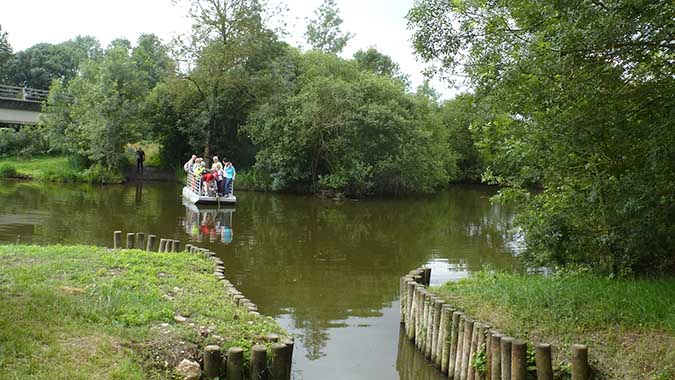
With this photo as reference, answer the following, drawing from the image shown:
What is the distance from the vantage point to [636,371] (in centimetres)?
636

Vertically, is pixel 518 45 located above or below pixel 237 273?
above

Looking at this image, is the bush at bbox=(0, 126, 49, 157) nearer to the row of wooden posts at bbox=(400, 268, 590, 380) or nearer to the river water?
the river water

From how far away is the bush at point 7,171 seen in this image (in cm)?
4006

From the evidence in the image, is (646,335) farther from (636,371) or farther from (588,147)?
(588,147)

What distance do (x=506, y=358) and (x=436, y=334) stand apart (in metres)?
1.88

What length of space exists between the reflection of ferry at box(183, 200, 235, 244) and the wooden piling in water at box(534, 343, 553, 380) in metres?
13.1

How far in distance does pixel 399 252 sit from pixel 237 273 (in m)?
5.83

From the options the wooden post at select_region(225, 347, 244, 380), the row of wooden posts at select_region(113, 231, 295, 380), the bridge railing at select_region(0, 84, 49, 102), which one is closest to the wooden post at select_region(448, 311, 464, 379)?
the row of wooden posts at select_region(113, 231, 295, 380)

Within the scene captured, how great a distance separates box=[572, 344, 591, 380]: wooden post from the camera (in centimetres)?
646

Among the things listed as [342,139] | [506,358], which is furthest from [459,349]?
[342,139]

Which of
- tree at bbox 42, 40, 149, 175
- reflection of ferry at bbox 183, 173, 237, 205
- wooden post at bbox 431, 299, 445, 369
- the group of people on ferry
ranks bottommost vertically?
wooden post at bbox 431, 299, 445, 369

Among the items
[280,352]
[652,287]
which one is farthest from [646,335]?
[280,352]

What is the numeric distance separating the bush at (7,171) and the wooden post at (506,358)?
40412 millimetres

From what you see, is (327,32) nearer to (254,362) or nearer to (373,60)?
(373,60)
